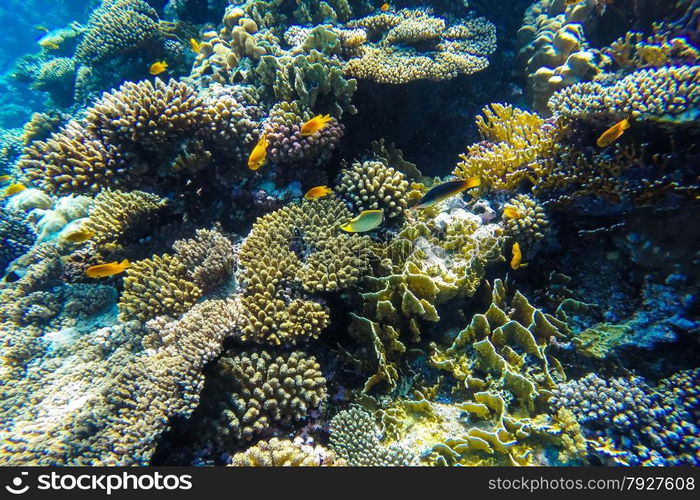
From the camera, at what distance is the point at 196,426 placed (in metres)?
3.37

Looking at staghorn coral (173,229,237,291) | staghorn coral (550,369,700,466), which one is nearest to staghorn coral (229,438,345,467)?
staghorn coral (173,229,237,291)

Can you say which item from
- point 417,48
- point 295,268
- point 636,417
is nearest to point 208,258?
point 295,268

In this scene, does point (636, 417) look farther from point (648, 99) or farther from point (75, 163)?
point (75, 163)

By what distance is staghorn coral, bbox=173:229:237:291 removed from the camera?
395 centimetres

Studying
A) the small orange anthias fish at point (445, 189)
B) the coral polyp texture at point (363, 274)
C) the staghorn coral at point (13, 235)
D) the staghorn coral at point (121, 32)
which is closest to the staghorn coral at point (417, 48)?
the coral polyp texture at point (363, 274)

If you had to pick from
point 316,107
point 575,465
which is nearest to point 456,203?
point 316,107

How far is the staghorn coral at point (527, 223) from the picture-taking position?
4.00 metres

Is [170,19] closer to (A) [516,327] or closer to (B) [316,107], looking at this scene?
(B) [316,107]

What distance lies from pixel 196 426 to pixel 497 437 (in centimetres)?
291

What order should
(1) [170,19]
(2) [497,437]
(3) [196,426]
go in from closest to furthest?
(2) [497,437]
(3) [196,426]
(1) [170,19]

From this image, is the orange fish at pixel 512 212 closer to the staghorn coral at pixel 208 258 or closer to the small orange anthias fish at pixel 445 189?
the small orange anthias fish at pixel 445 189

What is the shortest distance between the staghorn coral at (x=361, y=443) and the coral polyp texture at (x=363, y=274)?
2cm

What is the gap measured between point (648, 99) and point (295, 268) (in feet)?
13.3

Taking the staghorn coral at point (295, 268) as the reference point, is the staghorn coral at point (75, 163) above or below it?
above
